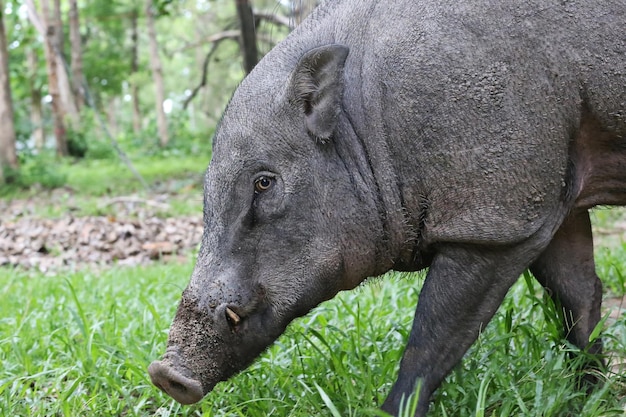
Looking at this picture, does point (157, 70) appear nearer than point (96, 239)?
No

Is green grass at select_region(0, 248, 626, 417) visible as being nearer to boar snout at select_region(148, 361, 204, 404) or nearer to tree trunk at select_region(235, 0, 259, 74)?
boar snout at select_region(148, 361, 204, 404)

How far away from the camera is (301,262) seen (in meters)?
2.49

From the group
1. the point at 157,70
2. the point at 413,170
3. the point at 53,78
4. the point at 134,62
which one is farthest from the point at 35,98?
the point at 413,170

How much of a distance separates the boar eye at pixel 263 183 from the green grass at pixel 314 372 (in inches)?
28.2

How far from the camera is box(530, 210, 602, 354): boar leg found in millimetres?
2957

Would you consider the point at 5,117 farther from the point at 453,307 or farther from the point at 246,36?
the point at 453,307

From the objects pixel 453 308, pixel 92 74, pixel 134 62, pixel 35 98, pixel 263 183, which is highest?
pixel 134 62

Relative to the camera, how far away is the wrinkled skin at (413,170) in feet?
7.74

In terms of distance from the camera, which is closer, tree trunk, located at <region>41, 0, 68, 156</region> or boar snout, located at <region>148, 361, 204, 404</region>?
boar snout, located at <region>148, 361, 204, 404</region>

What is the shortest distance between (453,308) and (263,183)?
0.76 meters

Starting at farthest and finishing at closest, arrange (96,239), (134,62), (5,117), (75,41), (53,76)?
(134,62)
(75,41)
(53,76)
(5,117)
(96,239)

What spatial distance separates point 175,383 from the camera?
2.44 meters

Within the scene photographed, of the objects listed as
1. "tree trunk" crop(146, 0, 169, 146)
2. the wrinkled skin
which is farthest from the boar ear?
"tree trunk" crop(146, 0, 169, 146)

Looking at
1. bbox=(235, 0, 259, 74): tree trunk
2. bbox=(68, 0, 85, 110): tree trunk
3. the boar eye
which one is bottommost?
the boar eye
